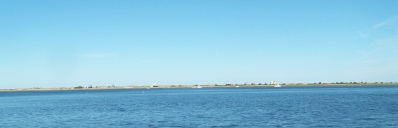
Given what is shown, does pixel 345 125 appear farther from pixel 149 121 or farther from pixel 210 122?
pixel 149 121

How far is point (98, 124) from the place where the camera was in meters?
44.1

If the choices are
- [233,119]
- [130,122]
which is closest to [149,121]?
[130,122]

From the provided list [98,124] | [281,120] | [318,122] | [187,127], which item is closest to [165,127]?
[187,127]

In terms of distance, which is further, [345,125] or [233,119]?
[233,119]

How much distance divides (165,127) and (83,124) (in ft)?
34.2

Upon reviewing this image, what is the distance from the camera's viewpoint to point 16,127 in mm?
43281

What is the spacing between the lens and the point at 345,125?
39.0m

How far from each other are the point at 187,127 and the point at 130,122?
9.01m

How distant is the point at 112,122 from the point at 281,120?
19.1m

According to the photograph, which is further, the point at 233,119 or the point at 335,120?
the point at 233,119

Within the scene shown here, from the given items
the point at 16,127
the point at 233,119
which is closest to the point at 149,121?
the point at 233,119

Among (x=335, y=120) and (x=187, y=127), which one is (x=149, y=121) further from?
(x=335, y=120)

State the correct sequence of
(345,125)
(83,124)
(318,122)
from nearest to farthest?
(345,125), (318,122), (83,124)

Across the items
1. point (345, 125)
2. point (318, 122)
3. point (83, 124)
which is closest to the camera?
point (345, 125)
